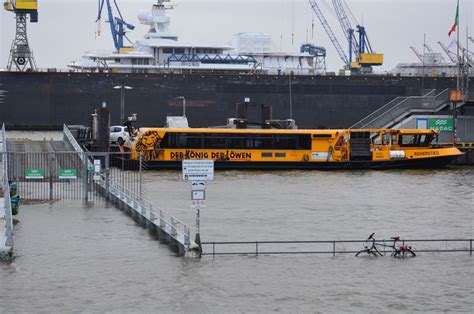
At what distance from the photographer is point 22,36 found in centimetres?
10375

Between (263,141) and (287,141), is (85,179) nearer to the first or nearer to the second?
(263,141)

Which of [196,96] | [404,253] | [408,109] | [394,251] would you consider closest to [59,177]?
[394,251]

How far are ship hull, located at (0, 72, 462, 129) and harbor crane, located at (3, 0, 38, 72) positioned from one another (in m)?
8.66

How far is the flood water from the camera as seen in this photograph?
2347 centimetres

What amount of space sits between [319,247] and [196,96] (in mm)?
65533

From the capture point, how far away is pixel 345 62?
138 m

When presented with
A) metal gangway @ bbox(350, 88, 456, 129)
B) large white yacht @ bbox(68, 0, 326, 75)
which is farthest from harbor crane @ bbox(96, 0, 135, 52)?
metal gangway @ bbox(350, 88, 456, 129)

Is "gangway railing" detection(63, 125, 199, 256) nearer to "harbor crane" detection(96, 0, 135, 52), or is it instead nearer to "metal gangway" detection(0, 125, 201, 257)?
"metal gangway" detection(0, 125, 201, 257)

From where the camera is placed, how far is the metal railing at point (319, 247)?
2806cm

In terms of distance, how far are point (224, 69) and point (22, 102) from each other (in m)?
20.6

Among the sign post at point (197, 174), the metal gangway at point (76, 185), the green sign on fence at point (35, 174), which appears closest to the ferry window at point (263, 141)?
the metal gangway at point (76, 185)

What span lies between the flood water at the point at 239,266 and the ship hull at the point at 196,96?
52187 mm

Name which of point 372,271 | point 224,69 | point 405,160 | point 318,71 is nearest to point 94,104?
point 224,69

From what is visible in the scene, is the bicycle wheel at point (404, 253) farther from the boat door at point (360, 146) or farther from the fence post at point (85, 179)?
the boat door at point (360, 146)
